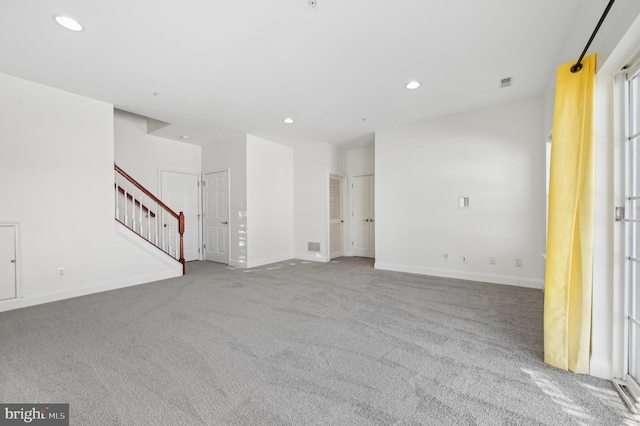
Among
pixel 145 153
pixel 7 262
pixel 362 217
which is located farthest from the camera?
pixel 362 217

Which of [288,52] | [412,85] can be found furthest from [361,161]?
[288,52]

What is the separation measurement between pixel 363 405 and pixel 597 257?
182 centimetres

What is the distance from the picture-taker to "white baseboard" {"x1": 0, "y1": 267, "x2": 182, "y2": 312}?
322 centimetres

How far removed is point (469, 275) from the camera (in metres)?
4.49

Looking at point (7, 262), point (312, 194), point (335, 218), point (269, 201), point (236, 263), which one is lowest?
point (236, 263)

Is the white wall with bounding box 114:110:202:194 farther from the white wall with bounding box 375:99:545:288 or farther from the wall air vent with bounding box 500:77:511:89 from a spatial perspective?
the wall air vent with bounding box 500:77:511:89

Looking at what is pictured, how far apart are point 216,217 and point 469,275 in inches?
204

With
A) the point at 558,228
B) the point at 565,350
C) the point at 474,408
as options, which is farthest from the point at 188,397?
the point at 558,228

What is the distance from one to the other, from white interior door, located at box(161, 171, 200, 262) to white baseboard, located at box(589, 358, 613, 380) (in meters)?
6.43

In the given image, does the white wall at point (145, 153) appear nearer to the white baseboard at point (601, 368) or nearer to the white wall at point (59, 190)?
the white wall at point (59, 190)

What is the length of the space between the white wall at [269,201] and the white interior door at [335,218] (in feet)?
3.19

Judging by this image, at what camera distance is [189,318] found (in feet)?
9.60

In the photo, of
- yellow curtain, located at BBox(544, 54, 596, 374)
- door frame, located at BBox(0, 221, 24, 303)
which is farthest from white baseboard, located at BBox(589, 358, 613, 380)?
door frame, located at BBox(0, 221, 24, 303)

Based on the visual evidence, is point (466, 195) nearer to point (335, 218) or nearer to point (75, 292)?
point (335, 218)
